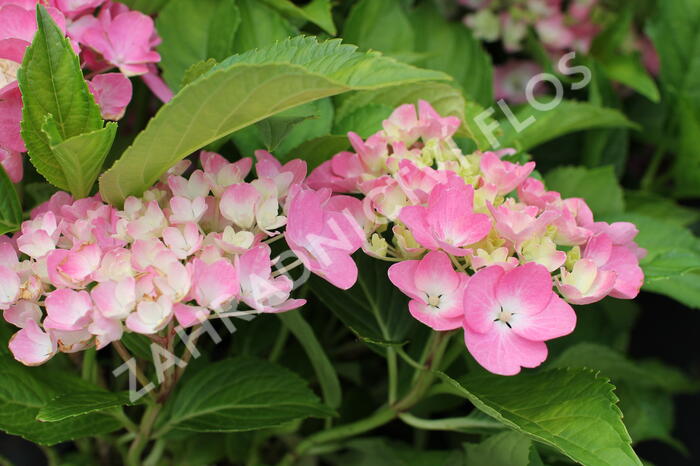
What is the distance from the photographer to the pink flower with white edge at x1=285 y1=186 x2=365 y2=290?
1.41ft

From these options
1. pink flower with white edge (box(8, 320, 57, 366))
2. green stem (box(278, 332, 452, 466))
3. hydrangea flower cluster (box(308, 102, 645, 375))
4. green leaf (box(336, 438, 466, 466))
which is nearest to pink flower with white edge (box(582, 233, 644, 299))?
hydrangea flower cluster (box(308, 102, 645, 375))

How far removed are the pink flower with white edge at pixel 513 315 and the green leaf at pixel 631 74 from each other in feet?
1.57

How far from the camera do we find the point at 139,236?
42 cm

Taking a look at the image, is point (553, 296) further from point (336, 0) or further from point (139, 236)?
point (336, 0)

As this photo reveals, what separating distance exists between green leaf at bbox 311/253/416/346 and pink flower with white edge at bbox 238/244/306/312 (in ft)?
0.47

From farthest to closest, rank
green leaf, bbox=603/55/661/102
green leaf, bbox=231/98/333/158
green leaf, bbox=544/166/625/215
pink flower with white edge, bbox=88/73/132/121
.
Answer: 1. green leaf, bbox=603/55/661/102
2. green leaf, bbox=544/166/625/215
3. green leaf, bbox=231/98/333/158
4. pink flower with white edge, bbox=88/73/132/121

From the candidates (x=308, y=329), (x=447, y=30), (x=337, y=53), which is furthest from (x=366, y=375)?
(x=337, y=53)

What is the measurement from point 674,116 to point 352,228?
0.59m

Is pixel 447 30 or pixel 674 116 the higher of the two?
pixel 447 30

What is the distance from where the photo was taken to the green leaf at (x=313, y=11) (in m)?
0.63

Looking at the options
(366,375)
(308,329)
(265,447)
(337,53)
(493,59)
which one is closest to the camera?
(337,53)

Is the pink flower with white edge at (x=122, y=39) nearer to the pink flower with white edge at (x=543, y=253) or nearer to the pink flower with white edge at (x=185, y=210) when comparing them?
the pink flower with white edge at (x=185, y=210)

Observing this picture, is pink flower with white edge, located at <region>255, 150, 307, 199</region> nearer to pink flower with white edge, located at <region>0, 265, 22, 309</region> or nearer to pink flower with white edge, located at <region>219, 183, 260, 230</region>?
pink flower with white edge, located at <region>219, 183, 260, 230</region>

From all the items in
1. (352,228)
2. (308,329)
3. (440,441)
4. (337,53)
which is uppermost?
(337,53)
